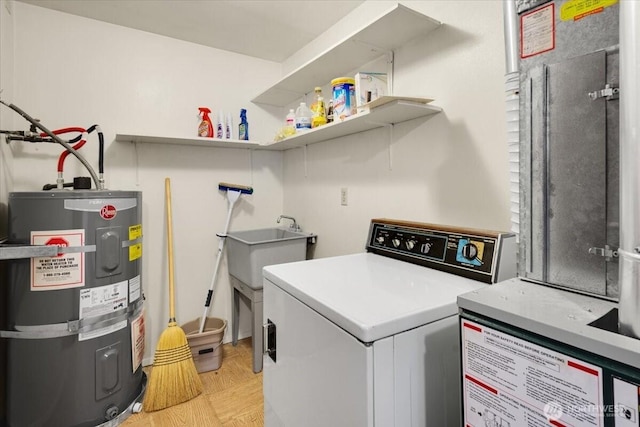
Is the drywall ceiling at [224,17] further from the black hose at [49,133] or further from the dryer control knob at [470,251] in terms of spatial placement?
the dryer control knob at [470,251]

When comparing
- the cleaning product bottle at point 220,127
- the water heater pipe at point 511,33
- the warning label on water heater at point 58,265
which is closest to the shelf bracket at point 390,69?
the water heater pipe at point 511,33

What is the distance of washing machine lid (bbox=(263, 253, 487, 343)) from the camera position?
0.77 m

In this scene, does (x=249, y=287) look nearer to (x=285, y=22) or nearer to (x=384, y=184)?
(x=384, y=184)

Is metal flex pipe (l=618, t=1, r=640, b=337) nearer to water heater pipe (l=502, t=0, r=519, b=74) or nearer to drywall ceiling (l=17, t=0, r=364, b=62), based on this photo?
water heater pipe (l=502, t=0, r=519, b=74)

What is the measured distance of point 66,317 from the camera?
5.14ft

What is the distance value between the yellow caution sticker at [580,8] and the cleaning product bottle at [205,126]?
2.16m

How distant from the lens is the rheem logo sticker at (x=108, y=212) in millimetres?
1638

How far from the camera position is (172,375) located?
1885 millimetres

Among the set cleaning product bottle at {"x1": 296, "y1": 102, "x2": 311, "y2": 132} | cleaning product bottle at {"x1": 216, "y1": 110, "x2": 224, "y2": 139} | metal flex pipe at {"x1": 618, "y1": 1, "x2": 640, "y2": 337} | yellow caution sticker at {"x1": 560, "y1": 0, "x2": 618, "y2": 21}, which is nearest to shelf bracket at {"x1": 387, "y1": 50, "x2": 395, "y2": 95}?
cleaning product bottle at {"x1": 296, "y1": 102, "x2": 311, "y2": 132}

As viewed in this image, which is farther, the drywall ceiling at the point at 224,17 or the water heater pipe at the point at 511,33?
the drywall ceiling at the point at 224,17

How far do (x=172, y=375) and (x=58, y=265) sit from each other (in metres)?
0.90

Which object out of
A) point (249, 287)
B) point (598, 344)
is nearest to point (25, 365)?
point (249, 287)

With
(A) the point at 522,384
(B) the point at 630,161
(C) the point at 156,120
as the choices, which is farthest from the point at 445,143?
(C) the point at 156,120

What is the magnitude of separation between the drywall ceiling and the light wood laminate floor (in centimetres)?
243
